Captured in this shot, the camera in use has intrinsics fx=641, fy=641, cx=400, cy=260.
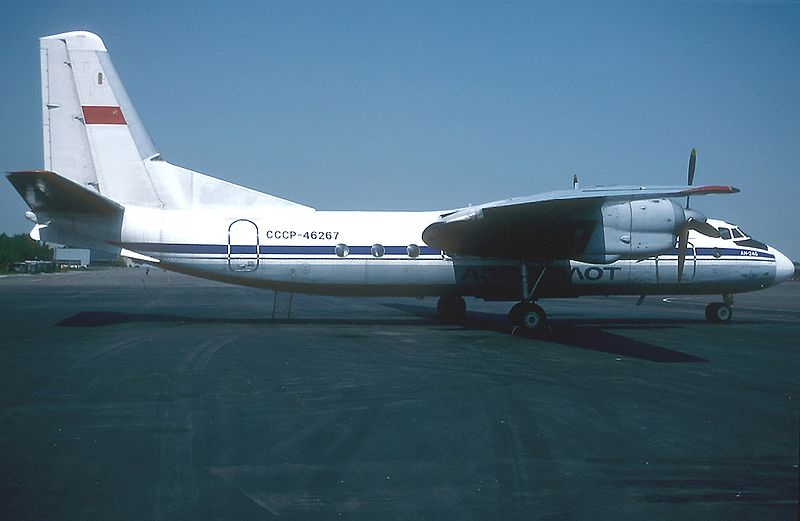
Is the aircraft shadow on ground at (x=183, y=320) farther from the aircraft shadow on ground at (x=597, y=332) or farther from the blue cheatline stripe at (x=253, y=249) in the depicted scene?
the blue cheatline stripe at (x=253, y=249)

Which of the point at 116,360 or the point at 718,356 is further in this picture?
the point at 718,356

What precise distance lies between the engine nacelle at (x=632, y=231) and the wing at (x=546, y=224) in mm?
25

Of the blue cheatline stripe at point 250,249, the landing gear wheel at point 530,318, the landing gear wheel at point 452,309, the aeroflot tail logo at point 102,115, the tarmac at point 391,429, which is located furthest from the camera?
the landing gear wheel at point 452,309

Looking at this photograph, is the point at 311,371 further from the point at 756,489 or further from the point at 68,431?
the point at 756,489

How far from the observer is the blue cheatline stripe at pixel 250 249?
16.2 meters

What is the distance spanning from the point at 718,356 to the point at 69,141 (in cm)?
1620

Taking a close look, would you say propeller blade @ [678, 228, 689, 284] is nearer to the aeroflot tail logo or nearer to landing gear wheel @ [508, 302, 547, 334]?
landing gear wheel @ [508, 302, 547, 334]

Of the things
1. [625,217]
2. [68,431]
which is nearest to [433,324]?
[625,217]

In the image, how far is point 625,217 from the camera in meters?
15.9

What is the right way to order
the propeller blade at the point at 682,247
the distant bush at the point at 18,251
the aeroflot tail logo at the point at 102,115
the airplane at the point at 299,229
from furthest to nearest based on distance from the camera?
the distant bush at the point at 18,251
the propeller blade at the point at 682,247
the aeroflot tail logo at the point at 102,115
the airplane at the point at 299,229

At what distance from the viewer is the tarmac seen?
192 inches

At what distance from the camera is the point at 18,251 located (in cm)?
9188

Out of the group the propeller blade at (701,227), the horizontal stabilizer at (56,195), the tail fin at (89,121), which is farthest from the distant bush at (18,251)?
the propeller blade at (701,227)

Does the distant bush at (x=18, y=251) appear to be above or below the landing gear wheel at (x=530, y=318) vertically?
above
